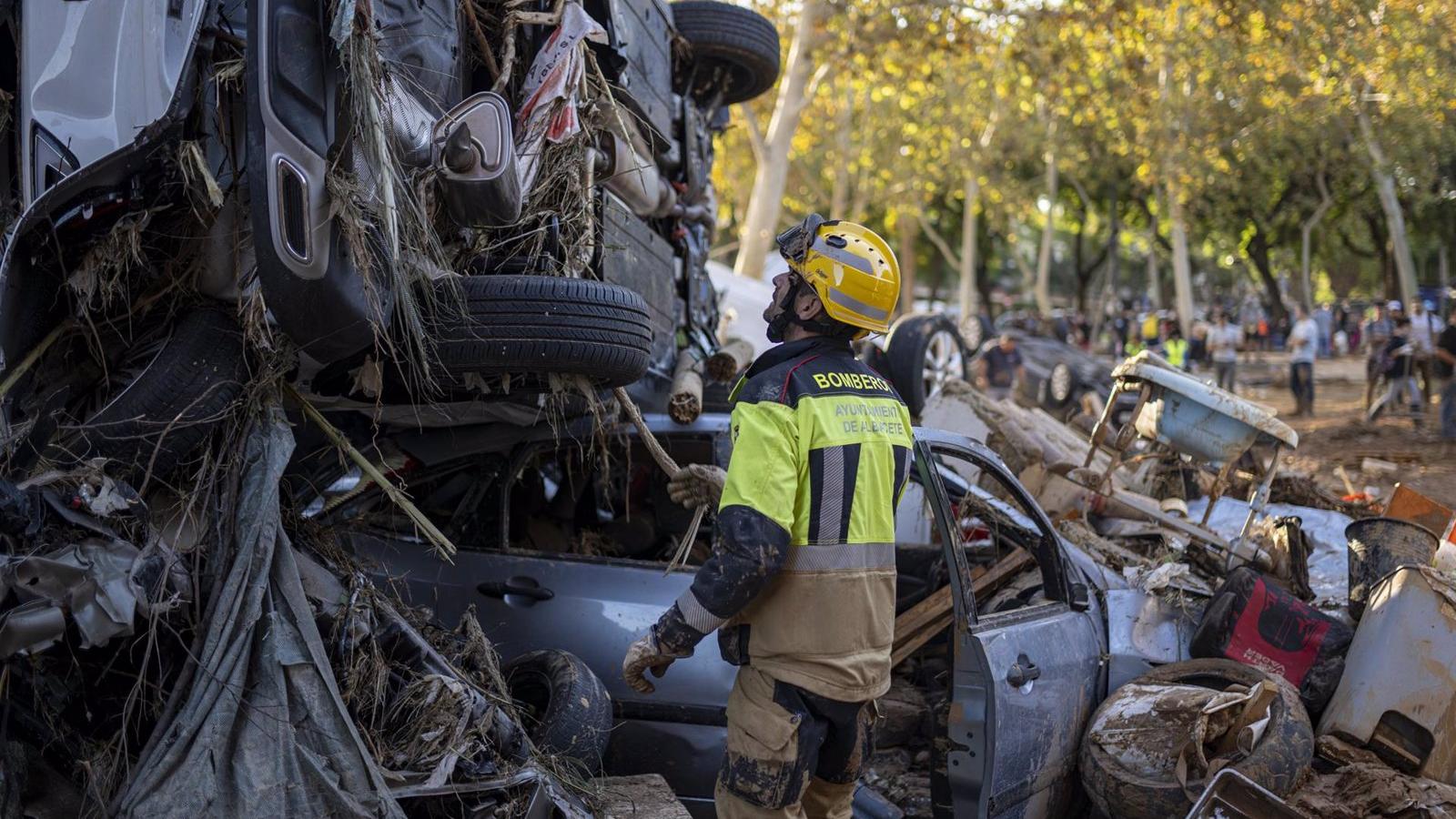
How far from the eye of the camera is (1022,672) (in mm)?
3787

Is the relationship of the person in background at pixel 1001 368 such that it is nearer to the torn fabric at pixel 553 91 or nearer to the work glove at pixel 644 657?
the torn fabric at pixel 553 91

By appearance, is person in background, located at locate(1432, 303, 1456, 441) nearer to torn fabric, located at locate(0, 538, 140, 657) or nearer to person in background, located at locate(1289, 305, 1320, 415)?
person in background, located at locate(1289, 305, 1320, 415)

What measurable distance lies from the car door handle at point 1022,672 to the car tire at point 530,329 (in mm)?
1497

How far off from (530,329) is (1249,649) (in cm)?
281

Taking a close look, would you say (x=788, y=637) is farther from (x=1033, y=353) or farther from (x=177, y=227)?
(x=1033, y=353)

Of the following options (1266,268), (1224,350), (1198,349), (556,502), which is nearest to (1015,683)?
(556,502)

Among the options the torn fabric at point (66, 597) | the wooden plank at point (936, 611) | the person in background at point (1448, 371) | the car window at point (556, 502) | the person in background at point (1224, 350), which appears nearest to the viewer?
the torn fabric at point (66, 597)

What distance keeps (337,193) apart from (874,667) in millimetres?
1759

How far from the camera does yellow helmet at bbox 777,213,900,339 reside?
3.00 m

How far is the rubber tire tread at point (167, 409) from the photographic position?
10.4 feet

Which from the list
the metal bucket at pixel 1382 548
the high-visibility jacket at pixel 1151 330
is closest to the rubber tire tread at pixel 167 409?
the metal bucket at pixel 1382 548

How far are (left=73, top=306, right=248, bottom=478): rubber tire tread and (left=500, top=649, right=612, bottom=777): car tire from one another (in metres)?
1.16

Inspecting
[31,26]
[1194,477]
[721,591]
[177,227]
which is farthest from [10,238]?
[1194,477]

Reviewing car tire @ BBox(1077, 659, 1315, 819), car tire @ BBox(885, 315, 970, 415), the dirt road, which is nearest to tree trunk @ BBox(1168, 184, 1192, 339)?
the dirt road
